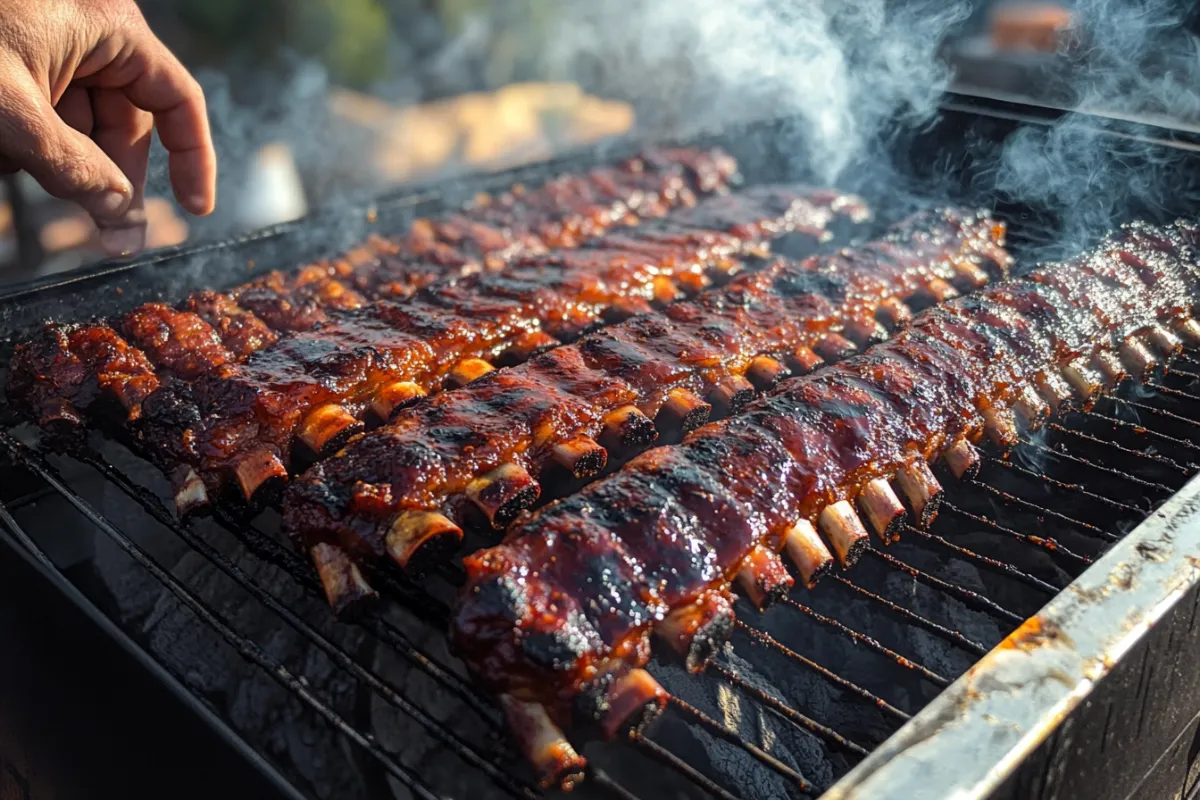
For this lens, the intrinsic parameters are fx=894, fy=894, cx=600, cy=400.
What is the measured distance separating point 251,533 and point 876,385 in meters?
2.14

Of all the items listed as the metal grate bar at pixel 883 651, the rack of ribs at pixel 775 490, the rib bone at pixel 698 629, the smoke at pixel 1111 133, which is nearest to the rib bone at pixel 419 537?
the rack of ribs at pixel 775 490

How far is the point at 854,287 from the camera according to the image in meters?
4.04

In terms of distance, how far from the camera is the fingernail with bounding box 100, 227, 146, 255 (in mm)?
3859

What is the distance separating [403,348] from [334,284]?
3.51ft

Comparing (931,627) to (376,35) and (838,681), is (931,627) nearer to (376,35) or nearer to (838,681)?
(838,681)

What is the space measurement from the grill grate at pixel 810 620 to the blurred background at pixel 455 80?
2.96 metres

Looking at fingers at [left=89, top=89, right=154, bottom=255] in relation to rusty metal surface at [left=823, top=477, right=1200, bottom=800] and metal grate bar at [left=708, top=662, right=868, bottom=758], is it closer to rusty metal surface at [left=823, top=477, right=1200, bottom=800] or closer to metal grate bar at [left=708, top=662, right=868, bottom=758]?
metal grate bar at [left=708, top=662, right=868, bottom=758]

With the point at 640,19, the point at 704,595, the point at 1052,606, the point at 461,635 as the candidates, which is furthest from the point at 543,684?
the point at 640,19

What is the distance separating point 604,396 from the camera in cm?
310

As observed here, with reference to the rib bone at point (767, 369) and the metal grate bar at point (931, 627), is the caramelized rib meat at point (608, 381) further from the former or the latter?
the metal grate bar at point (931, 627)

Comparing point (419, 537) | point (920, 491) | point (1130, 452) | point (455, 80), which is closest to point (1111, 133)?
point (1130, 452)

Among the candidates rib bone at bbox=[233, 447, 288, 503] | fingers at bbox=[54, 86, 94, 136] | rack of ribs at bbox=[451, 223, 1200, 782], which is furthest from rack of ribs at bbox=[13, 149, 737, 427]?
rack of ribs at bbox=[451, 223, 1200, 782]

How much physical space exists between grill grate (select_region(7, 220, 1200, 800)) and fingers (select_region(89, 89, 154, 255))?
3.24 ft

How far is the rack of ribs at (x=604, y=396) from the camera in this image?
2533 mm
